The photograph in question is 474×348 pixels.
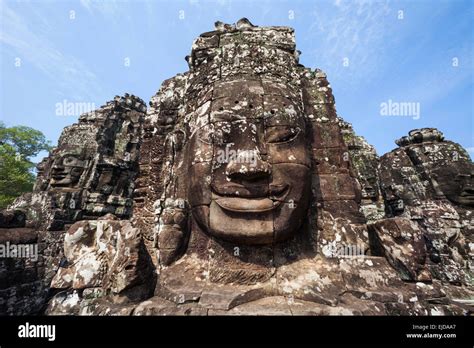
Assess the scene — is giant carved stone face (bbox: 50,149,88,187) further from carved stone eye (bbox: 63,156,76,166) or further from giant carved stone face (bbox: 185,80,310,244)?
giant carved stone face (bbox: 185,80,310,244)

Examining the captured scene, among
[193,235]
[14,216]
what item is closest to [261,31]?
[193,235]

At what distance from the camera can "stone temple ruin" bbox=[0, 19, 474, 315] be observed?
2.51 metres

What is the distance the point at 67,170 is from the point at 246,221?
10.3 m

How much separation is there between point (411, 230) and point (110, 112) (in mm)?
13141

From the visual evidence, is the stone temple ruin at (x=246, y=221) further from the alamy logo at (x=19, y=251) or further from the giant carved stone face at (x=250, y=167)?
the alamy logo at (x=19, y=251)

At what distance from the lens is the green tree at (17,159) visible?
18.7 meters

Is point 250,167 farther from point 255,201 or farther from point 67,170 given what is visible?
point 67,170

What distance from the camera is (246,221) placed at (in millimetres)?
2703

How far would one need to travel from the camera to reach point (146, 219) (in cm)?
340

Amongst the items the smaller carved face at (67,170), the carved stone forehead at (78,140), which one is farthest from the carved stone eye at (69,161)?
the carved stone forehead at (78,140)
